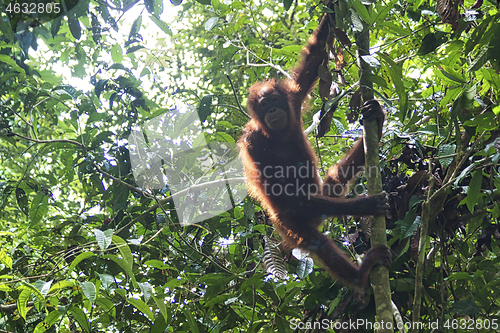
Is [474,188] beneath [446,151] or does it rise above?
beneath

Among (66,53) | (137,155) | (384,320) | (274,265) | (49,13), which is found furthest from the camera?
(66,53)

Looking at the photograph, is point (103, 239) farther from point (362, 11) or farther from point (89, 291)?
point (362, 11)

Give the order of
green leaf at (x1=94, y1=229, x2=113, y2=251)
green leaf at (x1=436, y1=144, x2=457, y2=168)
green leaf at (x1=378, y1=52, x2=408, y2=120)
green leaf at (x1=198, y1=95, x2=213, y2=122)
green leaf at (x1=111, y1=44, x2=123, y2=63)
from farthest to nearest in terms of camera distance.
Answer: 1. green leaf at (x1=111, y1=44, x2=123, y2=63)
2. green leaf at (x1=198, y1=95, x2=213, y2=122)
3. green leaf at (x1=436, y1=144, x2=457, y2=168)
4. green leaf at (x1=378, y1=52, x2=408, y2=120)
5. green leaf at (x1=94, y1=229, x2=113, y2=251)

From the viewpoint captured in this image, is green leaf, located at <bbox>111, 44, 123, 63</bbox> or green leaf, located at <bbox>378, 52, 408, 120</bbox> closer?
green leaf, located at <bbox>378, 52, 408, 120</bbox>

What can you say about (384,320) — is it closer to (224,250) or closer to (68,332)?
(224,250)

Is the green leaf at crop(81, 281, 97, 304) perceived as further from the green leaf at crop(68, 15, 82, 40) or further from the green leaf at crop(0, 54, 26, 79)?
the green leaf at crop(0, 54, 26, 79)

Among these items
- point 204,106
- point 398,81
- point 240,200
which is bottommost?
point 240,200

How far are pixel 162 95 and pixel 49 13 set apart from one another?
352 cm

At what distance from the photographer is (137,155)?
3.15 metres

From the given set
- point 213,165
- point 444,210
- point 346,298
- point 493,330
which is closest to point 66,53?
point 213,165

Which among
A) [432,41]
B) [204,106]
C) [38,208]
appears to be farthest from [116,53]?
[432,41]

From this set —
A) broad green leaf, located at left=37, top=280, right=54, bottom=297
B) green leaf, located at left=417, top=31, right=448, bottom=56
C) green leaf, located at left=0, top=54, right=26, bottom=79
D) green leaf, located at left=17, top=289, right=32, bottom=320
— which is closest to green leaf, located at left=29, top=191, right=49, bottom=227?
green leaf, located at left=0, top=54, right=26, bottom=79

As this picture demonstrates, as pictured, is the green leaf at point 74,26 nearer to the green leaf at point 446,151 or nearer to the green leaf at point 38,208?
the green leaf at point 38,208

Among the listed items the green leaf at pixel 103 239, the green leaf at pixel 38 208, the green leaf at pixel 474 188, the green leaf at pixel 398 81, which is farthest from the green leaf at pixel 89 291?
the green leaf at pixel 474 188
